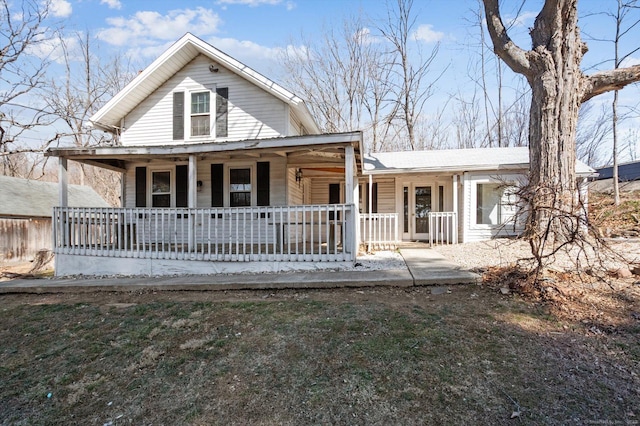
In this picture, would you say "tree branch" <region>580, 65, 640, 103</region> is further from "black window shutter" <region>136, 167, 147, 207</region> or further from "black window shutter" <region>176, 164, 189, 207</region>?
"black window shutter" <region>136, 167, 147, 207</region>

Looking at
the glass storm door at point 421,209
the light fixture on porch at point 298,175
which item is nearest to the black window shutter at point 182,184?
the light fixture on porch at point 298,175

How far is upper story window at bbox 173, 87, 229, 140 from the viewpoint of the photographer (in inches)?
395

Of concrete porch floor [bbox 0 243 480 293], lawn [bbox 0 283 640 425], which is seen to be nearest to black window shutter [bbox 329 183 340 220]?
concrete porch floor [bbox 0 243 480 293]

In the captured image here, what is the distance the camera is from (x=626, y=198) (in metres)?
4.08

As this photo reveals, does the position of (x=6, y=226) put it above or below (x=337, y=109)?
below

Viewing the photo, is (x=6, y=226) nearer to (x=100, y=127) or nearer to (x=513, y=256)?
(x=100, y=127)

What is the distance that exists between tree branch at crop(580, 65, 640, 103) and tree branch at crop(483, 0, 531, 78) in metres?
1.51

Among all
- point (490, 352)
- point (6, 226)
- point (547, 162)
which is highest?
point (547, 162)

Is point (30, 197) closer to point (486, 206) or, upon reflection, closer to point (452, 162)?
point (452, 162)

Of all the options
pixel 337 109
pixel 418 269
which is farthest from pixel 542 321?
pixel 337 109

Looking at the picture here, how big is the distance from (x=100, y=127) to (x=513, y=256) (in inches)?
481

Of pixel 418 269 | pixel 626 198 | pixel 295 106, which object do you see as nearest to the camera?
pixel 626 198

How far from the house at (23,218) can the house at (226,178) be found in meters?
6.94

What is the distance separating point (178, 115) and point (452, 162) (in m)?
9.37
